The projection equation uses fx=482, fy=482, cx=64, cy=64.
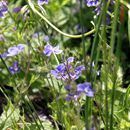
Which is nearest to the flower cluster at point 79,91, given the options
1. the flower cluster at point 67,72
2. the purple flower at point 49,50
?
the flower cluster at point 67,72

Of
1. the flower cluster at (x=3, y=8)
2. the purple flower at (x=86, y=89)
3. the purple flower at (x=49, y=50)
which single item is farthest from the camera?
the flower cluster at (x=3, y=8)

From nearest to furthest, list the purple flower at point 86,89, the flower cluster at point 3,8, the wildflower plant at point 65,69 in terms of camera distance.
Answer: the purple flower at point 86,89 → the wildflower plant at point 65,69 → the flower cluster at point 3,8

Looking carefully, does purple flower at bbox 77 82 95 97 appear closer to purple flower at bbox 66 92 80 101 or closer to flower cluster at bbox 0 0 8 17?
purple flower at bbox 66 92 80 101

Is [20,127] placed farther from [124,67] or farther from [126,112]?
[124,67]

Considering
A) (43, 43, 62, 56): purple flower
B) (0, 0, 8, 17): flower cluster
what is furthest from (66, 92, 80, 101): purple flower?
(0, 0, 8, 17): flower cluster

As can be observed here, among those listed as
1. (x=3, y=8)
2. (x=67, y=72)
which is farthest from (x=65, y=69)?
(x=3, y=8)

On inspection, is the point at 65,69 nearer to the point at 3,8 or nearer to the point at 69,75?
the point at 69,75

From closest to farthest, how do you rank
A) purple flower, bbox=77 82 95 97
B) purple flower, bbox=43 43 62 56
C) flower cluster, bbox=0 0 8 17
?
purple flower, bbox=77 82 95 97
purple flower, bbox=43 43 62 56
flower cluster, bbox=0 0 8 17

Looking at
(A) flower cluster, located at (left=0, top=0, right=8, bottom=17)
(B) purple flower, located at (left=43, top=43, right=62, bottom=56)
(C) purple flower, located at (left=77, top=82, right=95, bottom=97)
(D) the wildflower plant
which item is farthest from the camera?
(A) flower cluster, located at (left=0, top=0, right=8, bottom=17)

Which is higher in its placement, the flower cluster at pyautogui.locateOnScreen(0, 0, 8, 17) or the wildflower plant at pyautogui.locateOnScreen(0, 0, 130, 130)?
the flower cluster at pyautogui.locateOnScreen(0, 0, 8, 17)

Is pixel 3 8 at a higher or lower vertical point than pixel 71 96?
higher

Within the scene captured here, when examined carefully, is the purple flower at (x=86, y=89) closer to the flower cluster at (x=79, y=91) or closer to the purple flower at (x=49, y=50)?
the flower cluster at (x=79, y=91)

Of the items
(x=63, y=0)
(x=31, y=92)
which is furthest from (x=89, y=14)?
(x=31, y=92)
